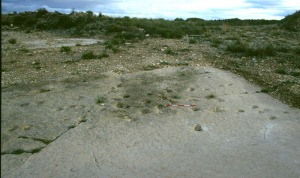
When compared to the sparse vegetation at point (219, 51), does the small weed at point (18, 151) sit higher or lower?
lower

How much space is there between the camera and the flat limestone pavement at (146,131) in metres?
4.23

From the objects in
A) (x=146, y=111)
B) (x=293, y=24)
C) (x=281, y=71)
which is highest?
(x=293, y=24)

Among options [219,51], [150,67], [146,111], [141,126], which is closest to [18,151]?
[141,126]

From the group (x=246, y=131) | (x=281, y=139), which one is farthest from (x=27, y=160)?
(x=281, y=139)

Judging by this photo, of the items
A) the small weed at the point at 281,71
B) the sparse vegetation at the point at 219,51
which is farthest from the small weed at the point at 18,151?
the small weed at the point at 281,71

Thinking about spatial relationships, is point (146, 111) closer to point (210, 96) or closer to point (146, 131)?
point (146, 131)

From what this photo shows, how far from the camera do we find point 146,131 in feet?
17.2

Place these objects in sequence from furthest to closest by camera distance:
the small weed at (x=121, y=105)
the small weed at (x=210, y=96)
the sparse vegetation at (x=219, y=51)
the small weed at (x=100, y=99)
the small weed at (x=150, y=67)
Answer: the small weed at (x=150, y=67)
the sparse vegetation at (x=219, y=51)
the small weed at (x=210, y=96)
the small weed at (x=100, y=99)
the small weed at (x=121, y=105)

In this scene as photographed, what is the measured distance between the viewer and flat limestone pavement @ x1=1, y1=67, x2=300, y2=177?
166 inches

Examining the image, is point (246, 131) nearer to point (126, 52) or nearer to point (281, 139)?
point (281, 139)

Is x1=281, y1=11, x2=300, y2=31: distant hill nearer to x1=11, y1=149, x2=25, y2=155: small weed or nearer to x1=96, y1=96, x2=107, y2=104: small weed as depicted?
x1=96, y1=96, x2=107, y2=104: small weed

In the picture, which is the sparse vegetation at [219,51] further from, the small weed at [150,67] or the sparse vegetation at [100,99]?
the sparse vegetation at [100,99]

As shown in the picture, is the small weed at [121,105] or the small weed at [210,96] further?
the small weed at [210,96]

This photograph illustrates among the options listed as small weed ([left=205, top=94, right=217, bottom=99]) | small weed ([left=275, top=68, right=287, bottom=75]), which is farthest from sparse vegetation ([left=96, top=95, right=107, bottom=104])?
small weed ([left=275, top=68, right=287, bottom=75])
